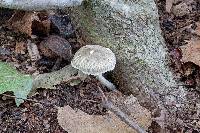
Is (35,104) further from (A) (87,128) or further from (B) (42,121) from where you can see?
(A) (87,128)

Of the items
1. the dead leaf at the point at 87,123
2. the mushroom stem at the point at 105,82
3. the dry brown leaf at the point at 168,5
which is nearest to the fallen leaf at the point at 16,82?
the dead leaf at the point at 87,123

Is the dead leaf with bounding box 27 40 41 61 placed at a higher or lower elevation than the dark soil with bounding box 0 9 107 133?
higher

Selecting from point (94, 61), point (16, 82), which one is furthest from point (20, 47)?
point (94, 61)

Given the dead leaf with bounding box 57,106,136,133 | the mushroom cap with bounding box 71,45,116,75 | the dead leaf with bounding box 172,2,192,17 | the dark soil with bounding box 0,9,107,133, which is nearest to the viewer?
the dead leaf with bounding box 57,106,136,133

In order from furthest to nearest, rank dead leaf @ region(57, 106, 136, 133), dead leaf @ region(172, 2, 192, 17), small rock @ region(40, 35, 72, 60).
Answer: dead leaf @ region(172, 2, 192, 17) → small rock @ region(40, 35, 72, 60) → dead leaf @ region(57, 106, 136, 133)

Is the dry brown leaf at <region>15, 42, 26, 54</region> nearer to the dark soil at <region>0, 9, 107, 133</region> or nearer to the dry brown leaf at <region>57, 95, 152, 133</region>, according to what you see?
the dark soil at <region>0, 9, 107, 133</region>

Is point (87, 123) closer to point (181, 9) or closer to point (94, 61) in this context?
point (94, 61)

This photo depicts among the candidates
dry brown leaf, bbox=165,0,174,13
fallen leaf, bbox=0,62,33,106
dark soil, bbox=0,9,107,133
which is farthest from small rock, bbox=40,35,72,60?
dry brown leaf, bbox=165,0,174,13

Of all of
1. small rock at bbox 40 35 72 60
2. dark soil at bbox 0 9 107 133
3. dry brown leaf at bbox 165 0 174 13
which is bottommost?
dark soil at bbox 0 9 107 133

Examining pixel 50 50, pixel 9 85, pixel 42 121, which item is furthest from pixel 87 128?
pixel 50 50
